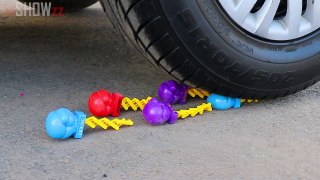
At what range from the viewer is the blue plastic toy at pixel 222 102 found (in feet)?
5.03

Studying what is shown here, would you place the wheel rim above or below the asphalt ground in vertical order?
above

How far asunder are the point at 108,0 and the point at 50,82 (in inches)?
21.2

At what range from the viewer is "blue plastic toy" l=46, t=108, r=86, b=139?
125 cm

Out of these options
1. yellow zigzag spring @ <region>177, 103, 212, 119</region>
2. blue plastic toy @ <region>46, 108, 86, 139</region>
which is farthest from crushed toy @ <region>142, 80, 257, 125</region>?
blue plastic toy @ <region>46, 108, 86, 139</region>

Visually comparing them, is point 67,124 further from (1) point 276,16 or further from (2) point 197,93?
(1) point 276,16

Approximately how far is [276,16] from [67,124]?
0.82 m

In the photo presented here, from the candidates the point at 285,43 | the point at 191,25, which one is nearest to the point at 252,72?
the point at 285,43

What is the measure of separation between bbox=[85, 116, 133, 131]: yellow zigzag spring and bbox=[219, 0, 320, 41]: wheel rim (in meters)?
0.48

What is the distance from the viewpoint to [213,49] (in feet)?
4.59

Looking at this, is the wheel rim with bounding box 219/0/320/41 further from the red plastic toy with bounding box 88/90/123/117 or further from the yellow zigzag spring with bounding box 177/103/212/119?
the red plastic toy with bounding box 88/90/123/117

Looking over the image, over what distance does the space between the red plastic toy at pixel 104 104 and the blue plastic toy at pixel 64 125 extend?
139mm

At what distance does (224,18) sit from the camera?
1414 millimetres

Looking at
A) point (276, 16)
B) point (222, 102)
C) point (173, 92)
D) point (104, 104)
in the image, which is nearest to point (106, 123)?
point (104, 104)

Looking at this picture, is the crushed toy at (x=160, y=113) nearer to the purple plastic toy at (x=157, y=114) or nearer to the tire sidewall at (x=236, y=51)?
the purple plastic toy at (x=157, y=114)
